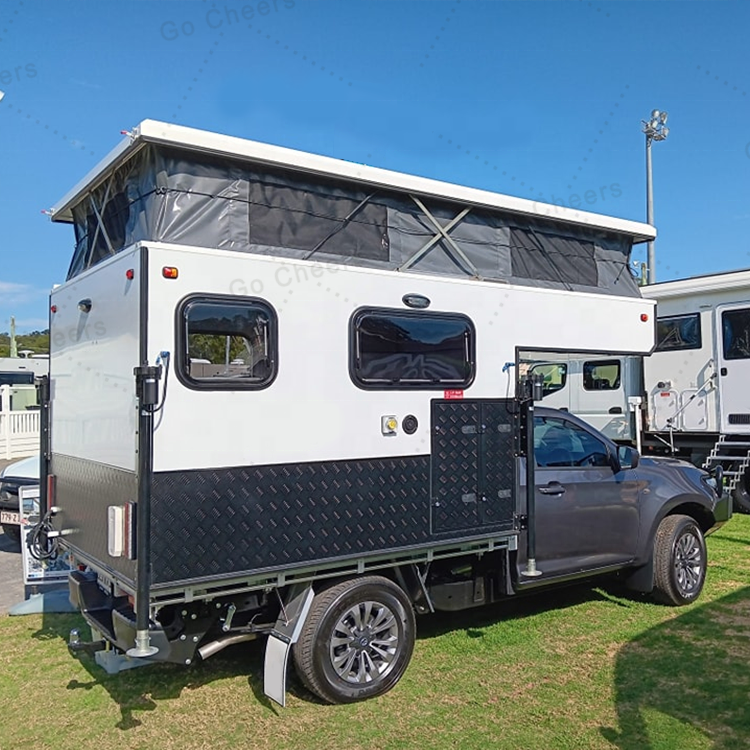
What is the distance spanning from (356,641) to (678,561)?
123 inches

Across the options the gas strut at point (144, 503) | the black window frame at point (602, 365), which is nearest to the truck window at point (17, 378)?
the black window frame at point (602, 365)

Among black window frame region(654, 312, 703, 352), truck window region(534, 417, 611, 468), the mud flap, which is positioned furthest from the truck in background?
the mud flap

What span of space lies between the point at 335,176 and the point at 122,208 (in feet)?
4.23

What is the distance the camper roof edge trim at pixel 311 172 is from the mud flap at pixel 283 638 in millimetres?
2475

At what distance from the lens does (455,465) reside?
195 inches

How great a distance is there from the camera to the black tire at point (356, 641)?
429cm

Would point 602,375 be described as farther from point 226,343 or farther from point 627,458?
point 226,343

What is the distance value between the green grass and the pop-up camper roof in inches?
103

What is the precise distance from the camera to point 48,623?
235 inches

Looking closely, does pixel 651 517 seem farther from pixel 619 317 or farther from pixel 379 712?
pixel 379 712

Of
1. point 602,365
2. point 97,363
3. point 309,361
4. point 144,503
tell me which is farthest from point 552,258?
point 602,365

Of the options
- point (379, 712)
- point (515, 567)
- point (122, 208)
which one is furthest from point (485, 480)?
point (122, 208)

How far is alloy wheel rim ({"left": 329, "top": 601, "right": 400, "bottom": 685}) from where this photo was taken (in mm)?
4406

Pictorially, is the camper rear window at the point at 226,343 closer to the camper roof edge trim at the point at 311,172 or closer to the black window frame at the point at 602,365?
the camper roof edge trim at the point at 311,172
